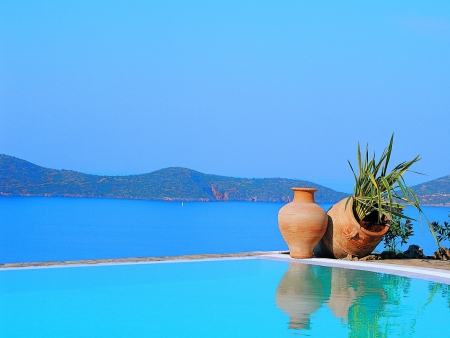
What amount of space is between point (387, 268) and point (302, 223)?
3.87ft

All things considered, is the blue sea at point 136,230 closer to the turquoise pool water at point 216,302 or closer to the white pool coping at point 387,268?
the white pool coping at point 387,268

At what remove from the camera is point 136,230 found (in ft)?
125

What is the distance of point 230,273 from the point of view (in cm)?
817

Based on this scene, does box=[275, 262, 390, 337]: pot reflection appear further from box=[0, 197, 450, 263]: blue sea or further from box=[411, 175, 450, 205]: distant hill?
box=[411, 175, 450, 205]: distant hill

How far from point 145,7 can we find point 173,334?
2013 cm

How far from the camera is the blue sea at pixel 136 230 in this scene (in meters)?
25.6

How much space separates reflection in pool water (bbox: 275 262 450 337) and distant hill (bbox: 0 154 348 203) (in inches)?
1603

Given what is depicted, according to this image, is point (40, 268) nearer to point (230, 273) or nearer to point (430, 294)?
point (230, 273)

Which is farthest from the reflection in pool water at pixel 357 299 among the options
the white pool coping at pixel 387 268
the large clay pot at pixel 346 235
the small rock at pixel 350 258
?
the small rock at pixel 350 258

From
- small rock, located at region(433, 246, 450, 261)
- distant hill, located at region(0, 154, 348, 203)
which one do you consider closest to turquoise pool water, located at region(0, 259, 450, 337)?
small rock, located at region(433, 246, 450, 261)

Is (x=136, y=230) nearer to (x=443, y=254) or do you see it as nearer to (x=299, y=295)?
(x=443, y=254)

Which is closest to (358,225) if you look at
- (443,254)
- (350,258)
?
(350,258)

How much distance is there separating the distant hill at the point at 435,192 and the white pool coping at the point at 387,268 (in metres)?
20.6

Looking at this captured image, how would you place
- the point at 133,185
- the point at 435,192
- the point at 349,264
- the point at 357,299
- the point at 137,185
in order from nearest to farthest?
1. the point at 357,299
2. the point at 349,264
3. the point at 435,192
4. the point at 137,185
5. the point at 133,185
